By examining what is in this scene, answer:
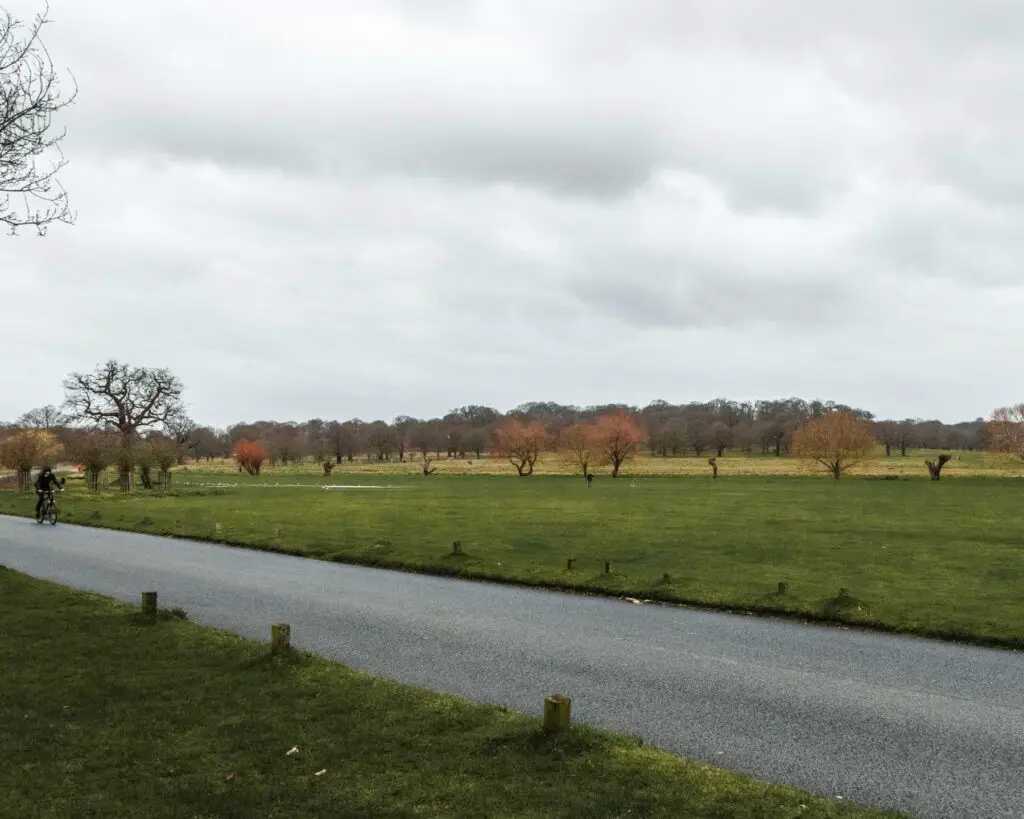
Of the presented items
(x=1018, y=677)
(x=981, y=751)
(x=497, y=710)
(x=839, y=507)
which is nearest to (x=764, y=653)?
(x=1018, y=677)

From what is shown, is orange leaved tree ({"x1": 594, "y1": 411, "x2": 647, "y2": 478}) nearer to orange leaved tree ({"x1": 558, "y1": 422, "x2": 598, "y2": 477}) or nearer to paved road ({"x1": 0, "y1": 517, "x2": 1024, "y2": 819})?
orange leaved tree ({"x1": 558, "y1": 422, "x2": 598, "y2": 477})

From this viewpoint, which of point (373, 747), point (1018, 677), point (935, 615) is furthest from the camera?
point (935, 615)

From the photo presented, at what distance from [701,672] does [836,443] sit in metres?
69.5

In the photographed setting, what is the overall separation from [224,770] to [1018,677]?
25.9ft

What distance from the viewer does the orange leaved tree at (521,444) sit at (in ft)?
272

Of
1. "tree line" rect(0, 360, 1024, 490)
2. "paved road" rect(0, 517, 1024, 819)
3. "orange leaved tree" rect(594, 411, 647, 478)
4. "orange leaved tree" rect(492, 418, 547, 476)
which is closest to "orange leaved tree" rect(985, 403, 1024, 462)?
"tree line" rect(0, 360, 1024, 490)

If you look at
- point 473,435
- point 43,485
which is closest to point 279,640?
point 43,485

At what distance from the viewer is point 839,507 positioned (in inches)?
1321

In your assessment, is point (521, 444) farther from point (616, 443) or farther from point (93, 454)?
point (93, 454)

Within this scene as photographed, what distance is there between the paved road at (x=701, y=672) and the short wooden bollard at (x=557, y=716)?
84cm

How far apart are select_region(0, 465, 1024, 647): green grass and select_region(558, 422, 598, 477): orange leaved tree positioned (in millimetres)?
42923

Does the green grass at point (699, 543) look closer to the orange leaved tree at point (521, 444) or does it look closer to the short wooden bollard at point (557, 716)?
the short wooden bollard at point (557, 716)

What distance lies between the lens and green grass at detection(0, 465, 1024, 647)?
12.0 m

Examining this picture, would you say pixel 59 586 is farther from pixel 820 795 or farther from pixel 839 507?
pixel 839 507
